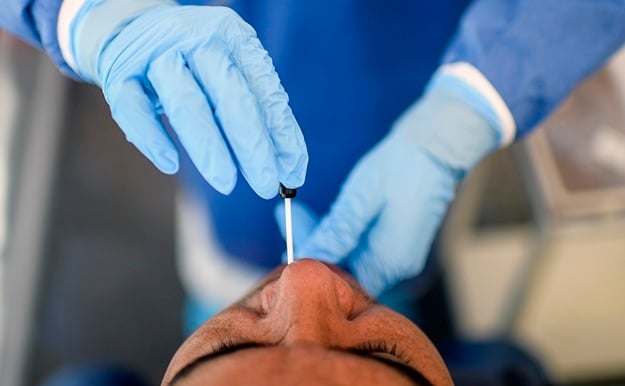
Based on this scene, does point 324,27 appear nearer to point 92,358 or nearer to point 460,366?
point 460,366

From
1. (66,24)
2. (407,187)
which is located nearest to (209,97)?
(66,24)

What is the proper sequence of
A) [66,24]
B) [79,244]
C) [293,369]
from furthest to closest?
[79,244], [66,24], [293,369]

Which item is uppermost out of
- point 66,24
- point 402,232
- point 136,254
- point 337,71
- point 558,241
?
point 66,24

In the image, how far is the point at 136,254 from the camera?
189cm

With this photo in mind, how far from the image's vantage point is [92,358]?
1.76m

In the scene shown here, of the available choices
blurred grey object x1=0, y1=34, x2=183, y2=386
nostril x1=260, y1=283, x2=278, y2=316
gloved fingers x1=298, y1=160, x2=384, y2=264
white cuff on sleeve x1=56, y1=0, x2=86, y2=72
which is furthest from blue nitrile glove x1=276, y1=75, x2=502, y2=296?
blurred grey object x1=0, y1=34, x2=183, y2=386

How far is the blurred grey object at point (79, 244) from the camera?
1.74m

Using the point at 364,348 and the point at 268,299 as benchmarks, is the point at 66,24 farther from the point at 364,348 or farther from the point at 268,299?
the point at 364,348

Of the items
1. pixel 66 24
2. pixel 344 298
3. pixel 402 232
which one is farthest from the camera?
pixel 402 232

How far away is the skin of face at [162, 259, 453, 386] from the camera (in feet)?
2.12

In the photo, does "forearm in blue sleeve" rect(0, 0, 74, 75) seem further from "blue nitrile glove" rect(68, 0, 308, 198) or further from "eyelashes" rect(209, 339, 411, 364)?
"eyelashes" rect(209, 339, 411, 364)

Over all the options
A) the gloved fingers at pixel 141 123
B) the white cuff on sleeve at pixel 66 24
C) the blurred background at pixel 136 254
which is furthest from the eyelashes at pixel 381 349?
the blurred background at pixel 136 254

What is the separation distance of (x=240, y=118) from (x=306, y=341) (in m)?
0.28

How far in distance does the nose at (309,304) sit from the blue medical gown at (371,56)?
17.9 inches
